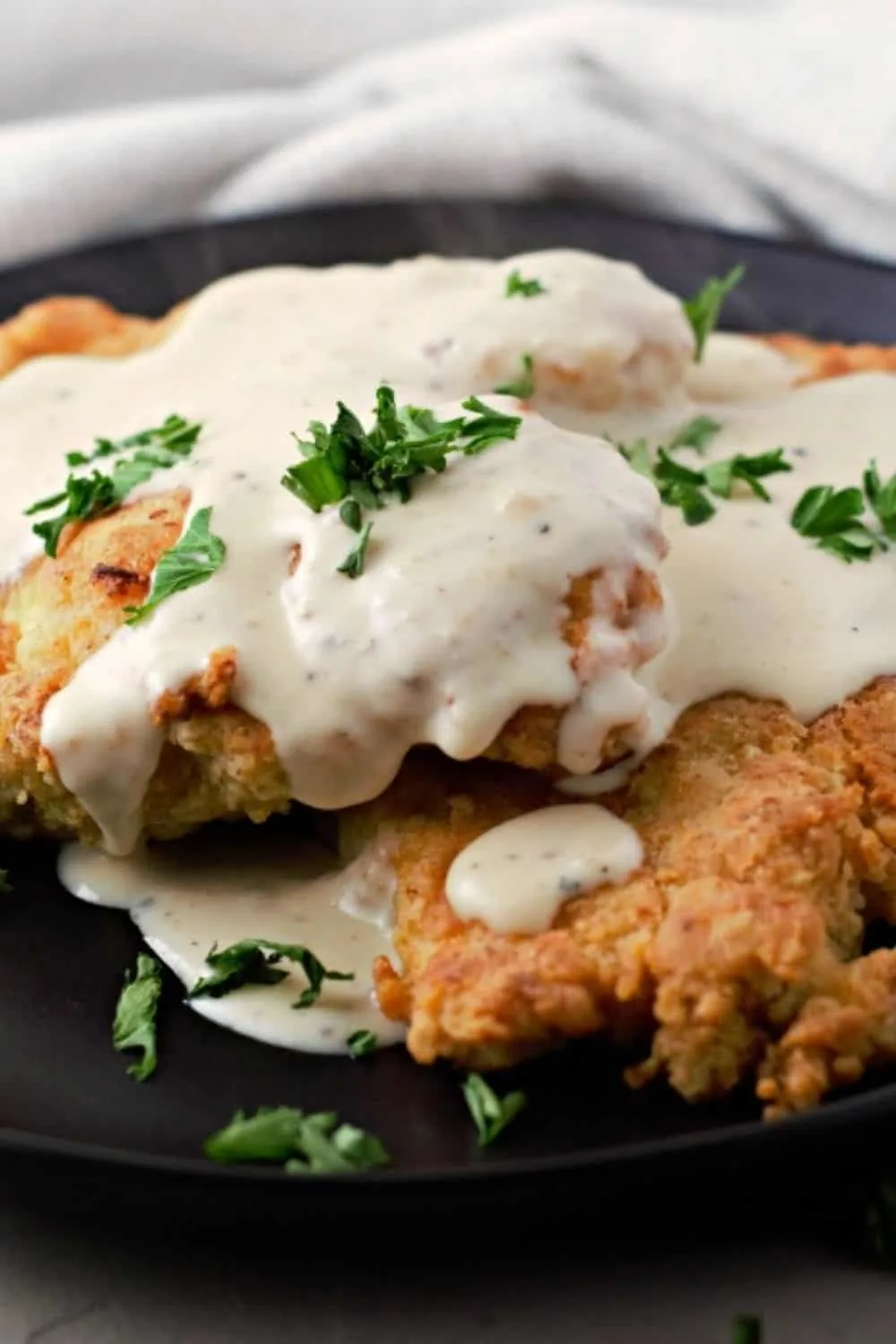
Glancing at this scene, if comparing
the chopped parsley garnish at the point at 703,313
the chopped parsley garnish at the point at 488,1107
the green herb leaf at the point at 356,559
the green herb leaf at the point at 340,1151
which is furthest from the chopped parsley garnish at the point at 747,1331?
the chopped parsley garnish at the point at 703,313

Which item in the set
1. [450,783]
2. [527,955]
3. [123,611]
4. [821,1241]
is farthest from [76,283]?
[821,1241]

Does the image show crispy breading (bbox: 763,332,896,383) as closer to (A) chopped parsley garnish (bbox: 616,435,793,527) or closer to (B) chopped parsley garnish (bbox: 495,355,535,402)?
(A) chopped parsley garnish (bbox: 616,435,793,527)

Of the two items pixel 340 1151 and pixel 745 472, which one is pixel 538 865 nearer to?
pixel 340 1151

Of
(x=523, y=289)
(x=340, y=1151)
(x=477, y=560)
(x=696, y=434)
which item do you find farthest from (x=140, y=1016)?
(x=523, y=289)

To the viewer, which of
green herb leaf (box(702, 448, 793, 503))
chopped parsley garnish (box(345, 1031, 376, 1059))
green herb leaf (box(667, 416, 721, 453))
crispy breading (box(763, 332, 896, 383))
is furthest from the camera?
crispy breading (box(763, 332, 896, 383))

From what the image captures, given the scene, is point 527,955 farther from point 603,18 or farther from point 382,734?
point 603,18

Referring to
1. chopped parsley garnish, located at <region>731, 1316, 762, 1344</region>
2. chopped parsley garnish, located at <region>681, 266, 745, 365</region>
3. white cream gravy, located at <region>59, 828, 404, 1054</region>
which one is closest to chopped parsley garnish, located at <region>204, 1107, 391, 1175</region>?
white cream gravy, located at <region>59, 828, 404, 1054</region>

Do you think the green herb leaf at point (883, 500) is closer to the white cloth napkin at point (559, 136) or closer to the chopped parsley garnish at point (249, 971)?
the chopped parsley garnish at point (249, 971)
